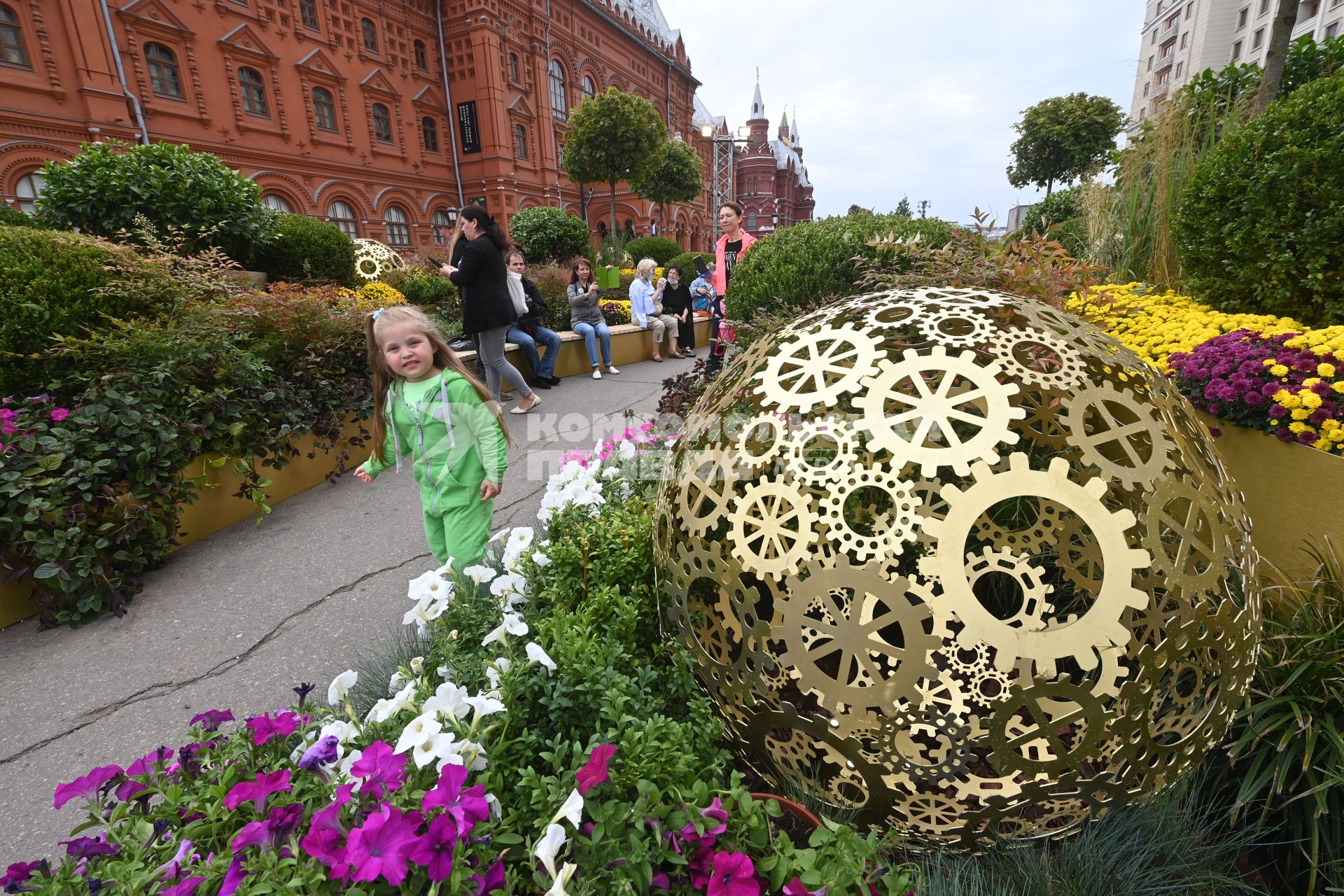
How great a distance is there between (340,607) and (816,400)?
9.95 ft

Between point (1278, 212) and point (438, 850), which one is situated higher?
point (1278, 212)

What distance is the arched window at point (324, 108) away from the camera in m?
20.8

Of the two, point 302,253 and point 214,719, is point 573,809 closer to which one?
point 214,719

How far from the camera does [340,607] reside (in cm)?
327

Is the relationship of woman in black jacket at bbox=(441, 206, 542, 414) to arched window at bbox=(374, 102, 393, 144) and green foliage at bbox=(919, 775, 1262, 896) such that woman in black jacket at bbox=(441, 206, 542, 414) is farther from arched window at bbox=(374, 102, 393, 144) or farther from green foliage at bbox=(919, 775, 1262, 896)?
arched window at bbox=(374, 102, 393, 144)

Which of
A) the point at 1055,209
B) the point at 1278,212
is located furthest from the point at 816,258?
the point at 1055,209

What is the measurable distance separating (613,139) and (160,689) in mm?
22730

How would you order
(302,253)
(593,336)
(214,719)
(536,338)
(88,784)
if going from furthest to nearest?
(593,336) → (302,253) → (536,338) → (214,719) → (88,784)

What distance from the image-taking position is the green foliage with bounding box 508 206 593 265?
13797 mm

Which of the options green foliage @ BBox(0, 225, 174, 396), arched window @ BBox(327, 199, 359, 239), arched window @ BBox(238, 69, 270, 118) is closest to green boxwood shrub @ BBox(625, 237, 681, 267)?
arched window @ BBox(327, 199, 359, 239)

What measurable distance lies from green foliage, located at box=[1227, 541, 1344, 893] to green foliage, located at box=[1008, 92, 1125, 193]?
2899 centimetres

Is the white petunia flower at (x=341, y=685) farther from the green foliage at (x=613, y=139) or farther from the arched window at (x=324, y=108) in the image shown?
the arched window at (x=324, y=108)

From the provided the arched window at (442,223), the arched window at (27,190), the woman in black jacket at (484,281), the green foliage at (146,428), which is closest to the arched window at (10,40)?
the arched window at (27,190)

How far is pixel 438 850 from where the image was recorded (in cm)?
100
